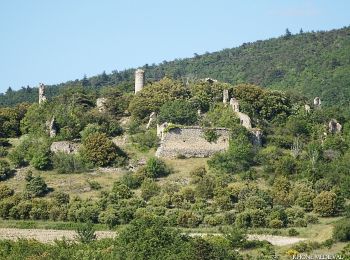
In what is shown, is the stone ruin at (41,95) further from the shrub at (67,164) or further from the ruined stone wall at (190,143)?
the ruined stone wall at (190,143)

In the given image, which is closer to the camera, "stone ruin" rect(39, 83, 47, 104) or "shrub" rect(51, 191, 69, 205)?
"shrub" rect(51, 191, 69, 205)

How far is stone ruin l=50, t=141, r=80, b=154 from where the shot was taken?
5416cm

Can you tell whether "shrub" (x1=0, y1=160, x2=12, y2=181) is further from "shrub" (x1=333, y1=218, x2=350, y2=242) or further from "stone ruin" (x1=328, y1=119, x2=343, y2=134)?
"stone ruin" (x1=328, y1=119, x2=343, y2=134)

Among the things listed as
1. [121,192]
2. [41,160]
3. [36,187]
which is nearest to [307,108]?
[121,192]

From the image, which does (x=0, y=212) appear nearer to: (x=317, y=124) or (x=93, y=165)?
(x=93, y=165)

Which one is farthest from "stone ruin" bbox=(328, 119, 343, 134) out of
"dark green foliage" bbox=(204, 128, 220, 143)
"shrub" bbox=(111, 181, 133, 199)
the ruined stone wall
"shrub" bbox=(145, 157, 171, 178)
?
"shrub" bbox=(111, 181, 133, 199)

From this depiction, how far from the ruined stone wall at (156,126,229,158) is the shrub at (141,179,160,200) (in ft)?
16.1

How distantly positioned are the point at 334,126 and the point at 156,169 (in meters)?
13.2

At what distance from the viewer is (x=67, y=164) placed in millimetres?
52406

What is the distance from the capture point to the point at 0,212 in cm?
4659

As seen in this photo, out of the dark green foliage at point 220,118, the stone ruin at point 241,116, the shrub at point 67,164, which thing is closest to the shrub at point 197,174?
the dark green foliage at point 220,118

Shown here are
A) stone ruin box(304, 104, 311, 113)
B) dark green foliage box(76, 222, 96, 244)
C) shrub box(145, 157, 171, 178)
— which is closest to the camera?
dark green foliage box(76, 222, 96, 244)

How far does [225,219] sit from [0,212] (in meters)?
11.4

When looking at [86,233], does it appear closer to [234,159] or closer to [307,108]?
[234,159]
